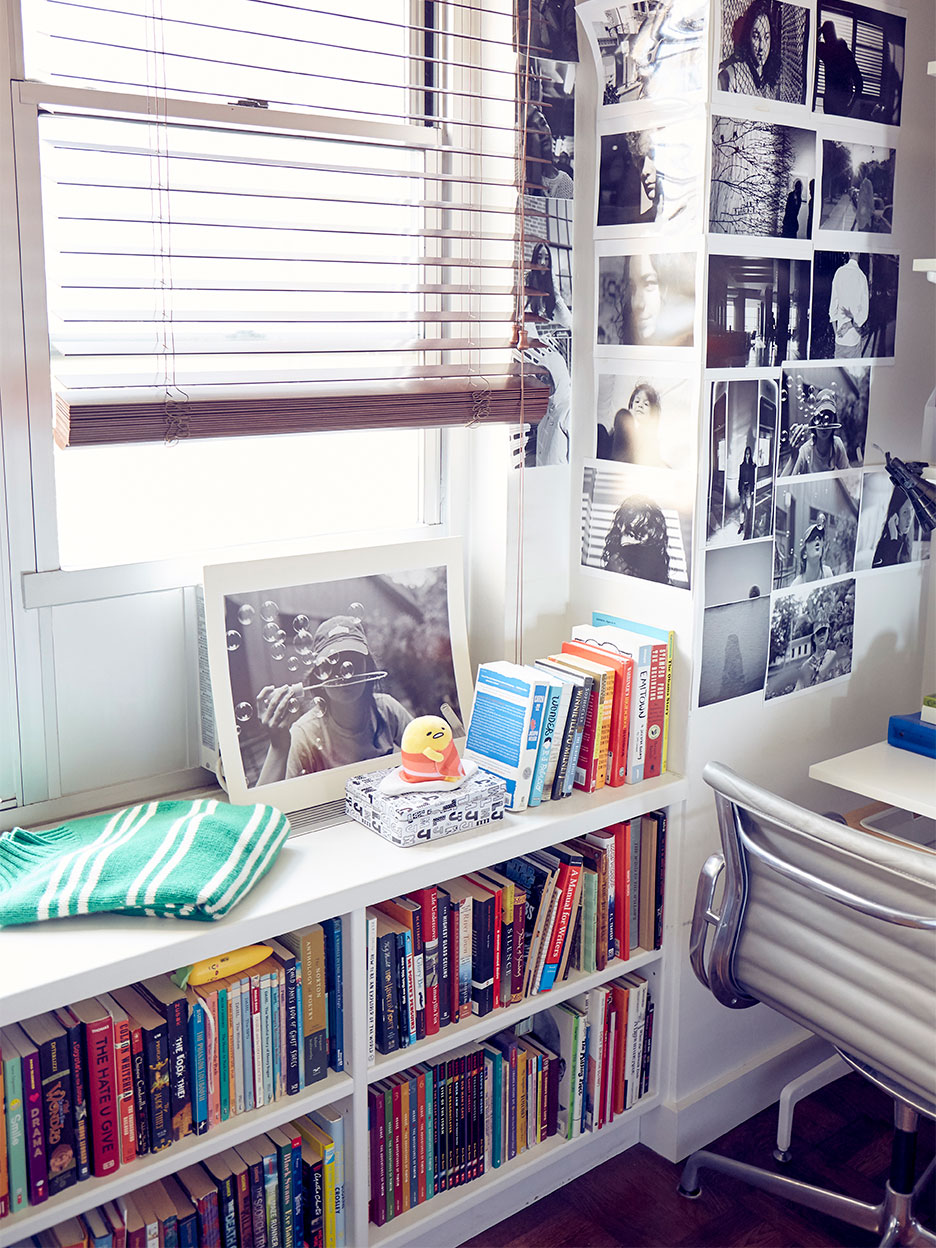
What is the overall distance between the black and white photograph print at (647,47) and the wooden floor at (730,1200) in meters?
1.76

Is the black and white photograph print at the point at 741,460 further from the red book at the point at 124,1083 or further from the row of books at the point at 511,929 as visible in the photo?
the red book at the point at 124,1083

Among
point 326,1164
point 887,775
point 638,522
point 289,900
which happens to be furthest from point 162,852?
point 887,775

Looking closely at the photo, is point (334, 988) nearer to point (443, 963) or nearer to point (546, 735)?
point (443, 963)

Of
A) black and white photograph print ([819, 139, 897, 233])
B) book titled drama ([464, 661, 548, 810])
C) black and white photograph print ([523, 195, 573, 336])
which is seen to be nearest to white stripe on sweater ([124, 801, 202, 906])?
book titled drama ([464, 661, 548, 810])

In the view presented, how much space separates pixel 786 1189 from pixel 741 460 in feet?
3.84

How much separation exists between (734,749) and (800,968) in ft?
1.48

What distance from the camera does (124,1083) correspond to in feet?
4.68

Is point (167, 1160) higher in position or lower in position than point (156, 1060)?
lower

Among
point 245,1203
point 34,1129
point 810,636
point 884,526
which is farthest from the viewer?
point 884,526

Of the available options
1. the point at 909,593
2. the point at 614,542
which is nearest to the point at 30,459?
the point at 614,542

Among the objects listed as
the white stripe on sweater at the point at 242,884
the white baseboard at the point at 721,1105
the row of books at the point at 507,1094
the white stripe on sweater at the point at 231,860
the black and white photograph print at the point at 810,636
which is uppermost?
the black and white photograph print at the point at 810,636

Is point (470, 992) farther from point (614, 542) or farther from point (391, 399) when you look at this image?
point (391, 399)

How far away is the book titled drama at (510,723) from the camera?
1800 mm

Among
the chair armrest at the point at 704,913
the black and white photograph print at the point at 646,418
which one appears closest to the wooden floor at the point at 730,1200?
the chair armrest at the point at 704,913
